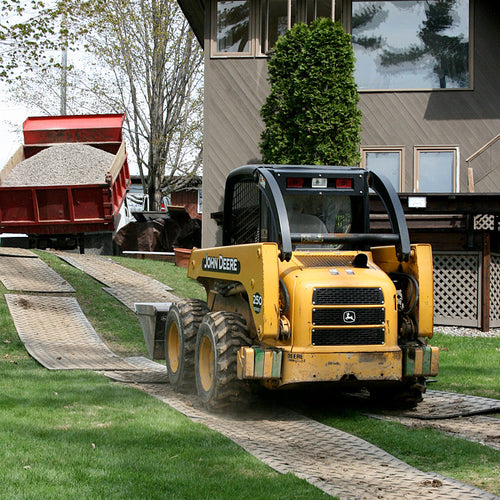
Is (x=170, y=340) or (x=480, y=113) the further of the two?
(x=480, y=113)

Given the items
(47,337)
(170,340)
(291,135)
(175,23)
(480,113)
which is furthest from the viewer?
(175,23)

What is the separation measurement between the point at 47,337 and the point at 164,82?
76.8 ft

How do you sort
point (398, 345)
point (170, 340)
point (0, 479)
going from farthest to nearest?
1. point (170, 340)
2. point (398, 345)
3. point (0, 479)

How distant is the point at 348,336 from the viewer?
7.85 metres

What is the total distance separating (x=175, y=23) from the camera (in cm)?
3453

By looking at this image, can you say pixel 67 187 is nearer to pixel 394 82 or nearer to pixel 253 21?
pixel 253 21

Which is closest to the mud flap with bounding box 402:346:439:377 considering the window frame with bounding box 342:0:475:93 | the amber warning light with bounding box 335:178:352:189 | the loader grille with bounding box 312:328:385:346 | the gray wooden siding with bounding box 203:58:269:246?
the loader grille with bounding box 312:328:385:346

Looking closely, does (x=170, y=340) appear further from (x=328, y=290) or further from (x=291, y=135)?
(x=291, y=135)

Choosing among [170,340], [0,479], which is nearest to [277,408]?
[170,340]

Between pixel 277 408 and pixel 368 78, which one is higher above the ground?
pixel 368 78

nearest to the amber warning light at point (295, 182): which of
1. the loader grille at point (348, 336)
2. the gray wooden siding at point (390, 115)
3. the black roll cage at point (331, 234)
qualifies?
the black roll cage at point (331, 234)

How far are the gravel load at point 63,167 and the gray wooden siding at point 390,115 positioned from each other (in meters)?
3.41

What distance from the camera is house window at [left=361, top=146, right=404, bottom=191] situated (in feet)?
68.1

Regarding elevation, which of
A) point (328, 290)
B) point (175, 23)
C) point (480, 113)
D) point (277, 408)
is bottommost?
point (277, 408)
